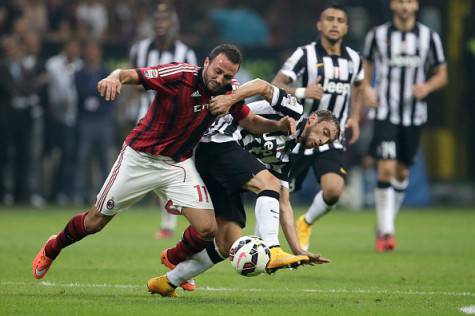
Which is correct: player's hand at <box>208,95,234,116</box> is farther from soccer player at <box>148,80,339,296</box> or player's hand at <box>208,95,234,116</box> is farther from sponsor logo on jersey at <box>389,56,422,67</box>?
sponsor logo on jersey at <box>389,56,422,67</box>

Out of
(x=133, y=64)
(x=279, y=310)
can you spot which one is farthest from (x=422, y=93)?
(x=279, y=310)

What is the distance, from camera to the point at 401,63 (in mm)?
13711

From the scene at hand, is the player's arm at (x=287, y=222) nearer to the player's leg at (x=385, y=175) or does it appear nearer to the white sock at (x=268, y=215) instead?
the white sock at (x=268, y=215)

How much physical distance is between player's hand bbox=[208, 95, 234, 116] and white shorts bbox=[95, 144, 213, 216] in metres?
0.56

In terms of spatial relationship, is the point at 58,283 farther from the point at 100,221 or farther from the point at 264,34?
the point at 264,34

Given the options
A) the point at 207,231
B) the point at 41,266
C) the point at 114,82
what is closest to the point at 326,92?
the point at 207,231

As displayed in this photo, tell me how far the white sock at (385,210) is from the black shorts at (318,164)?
1527 millimetres

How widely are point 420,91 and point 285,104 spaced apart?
4.79m

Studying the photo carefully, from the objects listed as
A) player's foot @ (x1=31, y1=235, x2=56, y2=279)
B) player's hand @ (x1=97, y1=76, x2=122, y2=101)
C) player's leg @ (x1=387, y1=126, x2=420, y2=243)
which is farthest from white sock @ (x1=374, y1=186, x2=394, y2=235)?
player's hand @ (x1=97, y1=76, x2=122, y2=101)

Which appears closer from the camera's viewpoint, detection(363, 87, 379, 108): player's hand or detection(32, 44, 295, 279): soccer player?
detection(32, 44, 295, 279): soccer player

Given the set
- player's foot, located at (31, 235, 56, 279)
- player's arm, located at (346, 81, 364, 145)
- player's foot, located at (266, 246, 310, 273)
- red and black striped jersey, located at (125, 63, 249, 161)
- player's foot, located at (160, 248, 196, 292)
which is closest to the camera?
player's foot, located at (266, 246, 310, 273)

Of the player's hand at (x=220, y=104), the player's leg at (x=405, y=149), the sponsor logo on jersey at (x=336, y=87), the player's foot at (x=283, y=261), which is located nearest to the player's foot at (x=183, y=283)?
the player's foot at (x=283, y=261)

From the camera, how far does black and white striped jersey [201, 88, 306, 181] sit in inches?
356

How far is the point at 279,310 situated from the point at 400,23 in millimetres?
6304
